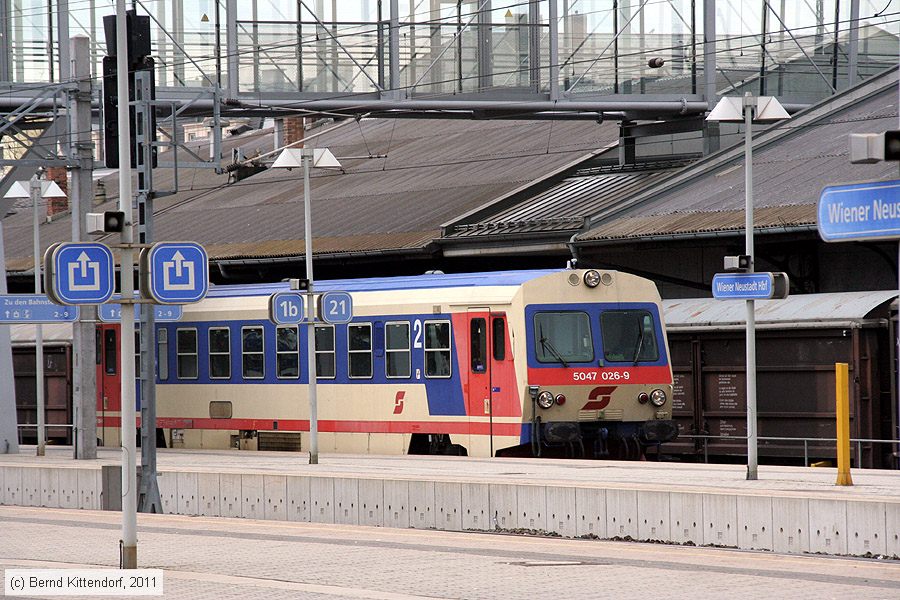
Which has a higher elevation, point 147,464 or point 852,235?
point 852,235

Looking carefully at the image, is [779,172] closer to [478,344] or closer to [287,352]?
[478,344]

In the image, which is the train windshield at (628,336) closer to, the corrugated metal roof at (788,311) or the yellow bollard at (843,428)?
the corrugated metal roof at (788,311)

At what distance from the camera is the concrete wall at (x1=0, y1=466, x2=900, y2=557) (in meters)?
13.6

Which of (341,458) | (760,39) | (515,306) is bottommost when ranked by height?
(341,458)

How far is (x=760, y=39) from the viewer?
122ft

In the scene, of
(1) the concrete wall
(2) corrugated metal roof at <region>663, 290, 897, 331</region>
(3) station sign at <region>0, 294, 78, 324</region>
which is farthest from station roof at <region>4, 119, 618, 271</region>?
(1) the concrete wall

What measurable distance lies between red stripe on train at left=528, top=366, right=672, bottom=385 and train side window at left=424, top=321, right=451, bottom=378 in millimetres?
1564

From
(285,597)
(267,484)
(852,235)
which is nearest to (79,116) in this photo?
(267,484)

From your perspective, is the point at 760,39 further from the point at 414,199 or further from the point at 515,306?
the point at 515,306

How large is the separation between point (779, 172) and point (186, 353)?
1195 cm

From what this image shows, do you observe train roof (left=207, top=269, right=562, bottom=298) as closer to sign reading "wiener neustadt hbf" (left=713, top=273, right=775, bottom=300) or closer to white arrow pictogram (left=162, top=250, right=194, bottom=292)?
sign reading "wiener neustadt hbf" (left=713, top=273, right=775, bottom=300)

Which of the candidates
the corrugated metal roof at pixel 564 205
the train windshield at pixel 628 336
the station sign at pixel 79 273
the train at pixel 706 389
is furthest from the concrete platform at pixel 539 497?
the corrugated metal roof at pixel 564 205

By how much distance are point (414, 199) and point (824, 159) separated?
1268 cm

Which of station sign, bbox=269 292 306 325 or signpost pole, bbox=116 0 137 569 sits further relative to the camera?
station sign, bbox=269 292 306 325
